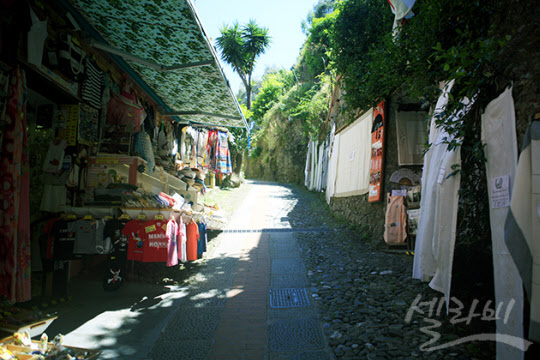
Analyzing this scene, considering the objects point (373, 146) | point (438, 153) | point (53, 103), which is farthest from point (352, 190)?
point (53, 103)

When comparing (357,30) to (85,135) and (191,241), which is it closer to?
(191,241)

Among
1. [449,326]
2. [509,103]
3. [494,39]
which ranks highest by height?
Answer: [494,39]

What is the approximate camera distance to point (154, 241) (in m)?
4.48

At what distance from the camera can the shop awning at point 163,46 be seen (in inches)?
151

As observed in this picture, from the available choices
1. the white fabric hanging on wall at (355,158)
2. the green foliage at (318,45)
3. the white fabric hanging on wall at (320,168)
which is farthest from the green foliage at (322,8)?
the white fabric hanging on wall at (355,158)

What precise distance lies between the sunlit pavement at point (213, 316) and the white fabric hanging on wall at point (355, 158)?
2858 mm

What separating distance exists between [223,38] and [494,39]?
25416 mm

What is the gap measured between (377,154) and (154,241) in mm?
5015

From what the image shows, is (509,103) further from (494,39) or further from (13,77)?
(13,77)

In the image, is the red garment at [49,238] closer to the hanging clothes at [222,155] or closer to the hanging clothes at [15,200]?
the hanging clothes at [15,200]

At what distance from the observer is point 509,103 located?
8.44 feet

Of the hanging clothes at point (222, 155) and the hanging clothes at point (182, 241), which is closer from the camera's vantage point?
the hanging clothes at point (182, 241)

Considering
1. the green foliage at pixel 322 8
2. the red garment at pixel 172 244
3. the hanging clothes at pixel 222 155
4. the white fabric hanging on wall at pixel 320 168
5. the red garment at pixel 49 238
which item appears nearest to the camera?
the red garment at pixel 49 238

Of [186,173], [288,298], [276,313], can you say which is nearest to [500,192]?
[276,313]
